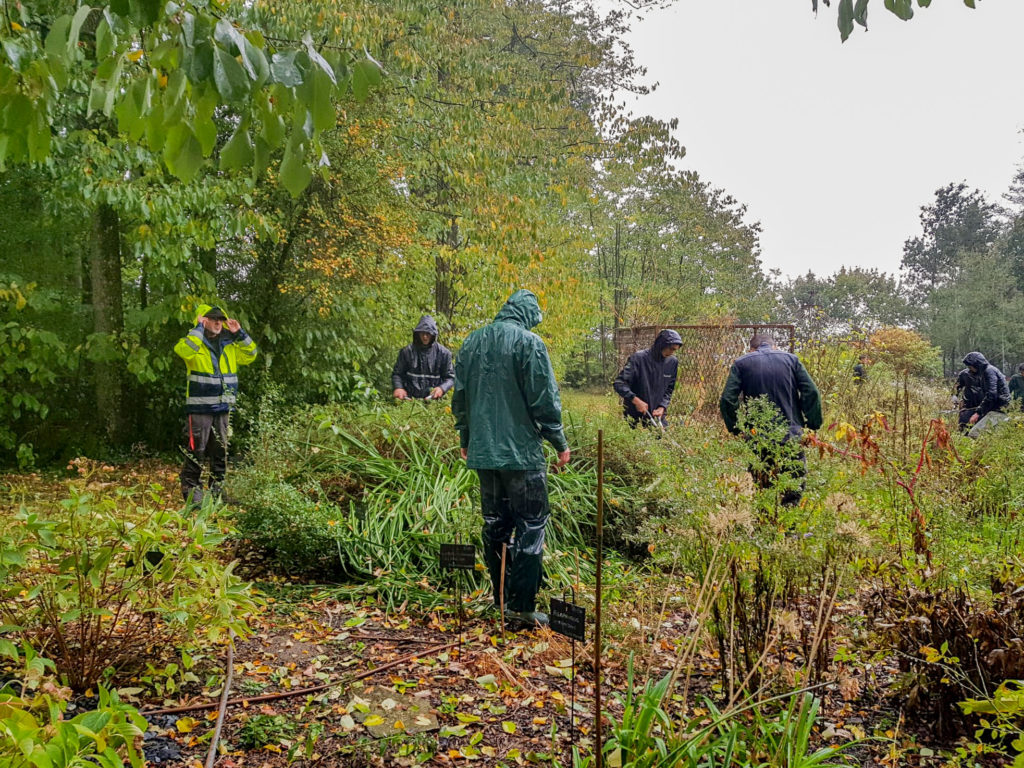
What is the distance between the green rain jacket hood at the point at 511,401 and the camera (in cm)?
364

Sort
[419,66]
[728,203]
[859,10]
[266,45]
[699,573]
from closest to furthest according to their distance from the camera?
[266,45] < [859,10] < [699,573] < [419,66] < [728,203]

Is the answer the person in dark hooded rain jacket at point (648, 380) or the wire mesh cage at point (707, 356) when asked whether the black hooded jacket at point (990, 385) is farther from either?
the person in dark hooded rain jacket at point (648, 380)

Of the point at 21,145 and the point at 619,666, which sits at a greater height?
the point at 21,145

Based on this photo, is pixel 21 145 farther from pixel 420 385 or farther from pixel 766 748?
pixel 420 385

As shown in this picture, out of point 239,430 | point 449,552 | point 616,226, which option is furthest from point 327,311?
point 616,226

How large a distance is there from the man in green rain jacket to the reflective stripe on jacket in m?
3.36

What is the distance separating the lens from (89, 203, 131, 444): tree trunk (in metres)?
8.86

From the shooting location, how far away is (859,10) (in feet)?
5.53

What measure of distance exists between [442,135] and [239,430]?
4904 millimetres

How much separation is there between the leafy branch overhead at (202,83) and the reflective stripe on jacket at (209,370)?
443 centimetres

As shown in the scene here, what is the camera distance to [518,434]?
3682 millimetres

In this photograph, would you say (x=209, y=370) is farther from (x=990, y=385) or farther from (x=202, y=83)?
(x=990, y=385)

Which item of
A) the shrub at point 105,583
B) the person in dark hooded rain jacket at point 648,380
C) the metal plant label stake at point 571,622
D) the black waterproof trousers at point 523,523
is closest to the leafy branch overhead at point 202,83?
the shrub at point 105,583

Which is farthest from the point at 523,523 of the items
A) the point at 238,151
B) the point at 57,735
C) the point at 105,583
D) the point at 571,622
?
the point at 238,151
